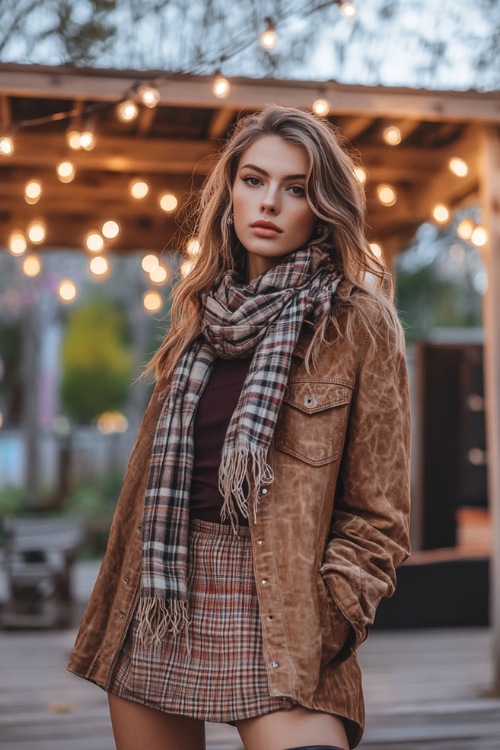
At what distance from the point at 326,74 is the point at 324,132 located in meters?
2.64

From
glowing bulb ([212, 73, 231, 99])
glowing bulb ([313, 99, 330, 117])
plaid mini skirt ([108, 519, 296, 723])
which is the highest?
glowing bulb ([212, 73, 231, 99])

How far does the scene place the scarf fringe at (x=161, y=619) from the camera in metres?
1.61

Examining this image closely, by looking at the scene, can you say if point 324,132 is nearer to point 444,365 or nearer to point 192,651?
point 192,651

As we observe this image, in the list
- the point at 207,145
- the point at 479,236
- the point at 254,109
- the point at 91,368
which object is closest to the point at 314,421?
the point at 254,109

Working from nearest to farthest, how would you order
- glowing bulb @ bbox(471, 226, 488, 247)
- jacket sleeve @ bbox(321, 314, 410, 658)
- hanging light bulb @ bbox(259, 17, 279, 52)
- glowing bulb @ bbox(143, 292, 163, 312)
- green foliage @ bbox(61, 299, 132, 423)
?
jacket sleeve @ bbox(321, 314, 410, 658) → hanging light bulb @ bbox(259, 17, 279, 52) → glowing bulb @ bbox(471, 226, 488, 247) → glowing bulb @ bbox(143, 292, 163, 312) → green foliage @ bbox(61, 299, 132, 423)

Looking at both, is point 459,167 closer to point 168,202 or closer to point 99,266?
point 168,202

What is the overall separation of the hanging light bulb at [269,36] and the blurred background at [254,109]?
0.03 ft

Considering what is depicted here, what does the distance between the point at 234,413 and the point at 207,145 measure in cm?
359

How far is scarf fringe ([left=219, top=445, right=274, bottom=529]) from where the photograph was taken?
1.59 metres

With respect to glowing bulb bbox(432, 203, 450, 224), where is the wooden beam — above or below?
above

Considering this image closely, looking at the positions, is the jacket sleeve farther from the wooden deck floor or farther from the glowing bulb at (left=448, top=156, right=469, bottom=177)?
the glowing bulb at (left=448, top=156, right=469, bottom=177)

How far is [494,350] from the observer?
444cm

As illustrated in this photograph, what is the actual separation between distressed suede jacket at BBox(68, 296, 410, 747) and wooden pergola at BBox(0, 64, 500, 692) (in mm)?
1570

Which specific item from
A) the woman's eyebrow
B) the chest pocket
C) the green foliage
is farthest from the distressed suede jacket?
the green foliage
